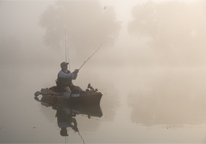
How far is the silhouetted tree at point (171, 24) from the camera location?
8514 centimetres

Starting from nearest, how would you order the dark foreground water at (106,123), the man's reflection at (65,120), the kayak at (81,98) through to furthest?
the dark foreground water at (106,123), the man's reflection at (65,120), the kayak at (81,98)

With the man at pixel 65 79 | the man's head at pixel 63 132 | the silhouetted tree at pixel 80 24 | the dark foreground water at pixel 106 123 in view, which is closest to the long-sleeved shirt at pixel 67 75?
the man at pixel 65 79

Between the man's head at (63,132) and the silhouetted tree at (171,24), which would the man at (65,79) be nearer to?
the man's head at (63,132)

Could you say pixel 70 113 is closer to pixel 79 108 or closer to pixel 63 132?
pixel 79 108

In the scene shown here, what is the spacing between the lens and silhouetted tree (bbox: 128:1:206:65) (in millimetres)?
85137

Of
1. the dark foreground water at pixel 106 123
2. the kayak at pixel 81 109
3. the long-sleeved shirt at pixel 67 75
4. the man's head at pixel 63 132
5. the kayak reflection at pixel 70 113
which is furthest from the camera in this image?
the long-sleeved shirt at pixel 67 75

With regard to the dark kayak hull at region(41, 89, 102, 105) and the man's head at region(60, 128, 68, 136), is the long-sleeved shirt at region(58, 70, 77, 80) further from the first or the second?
the man's head at region(60, 128, 68, 136)

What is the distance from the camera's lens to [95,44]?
293 ft

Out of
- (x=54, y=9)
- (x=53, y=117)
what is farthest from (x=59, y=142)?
(x=54, y=9)

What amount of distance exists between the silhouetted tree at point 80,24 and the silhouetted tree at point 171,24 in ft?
20.7

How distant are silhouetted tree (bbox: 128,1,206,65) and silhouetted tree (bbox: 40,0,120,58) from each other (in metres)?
6.30

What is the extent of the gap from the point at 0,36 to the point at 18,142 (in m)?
106

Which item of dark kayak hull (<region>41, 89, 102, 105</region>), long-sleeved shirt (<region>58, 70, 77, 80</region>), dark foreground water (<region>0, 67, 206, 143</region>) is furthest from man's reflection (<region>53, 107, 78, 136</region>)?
long-sleeved shirt (<region>58, 70, 77, 80</region>)

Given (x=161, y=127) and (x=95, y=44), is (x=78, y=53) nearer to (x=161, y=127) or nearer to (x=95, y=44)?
(x=95, y=44)
